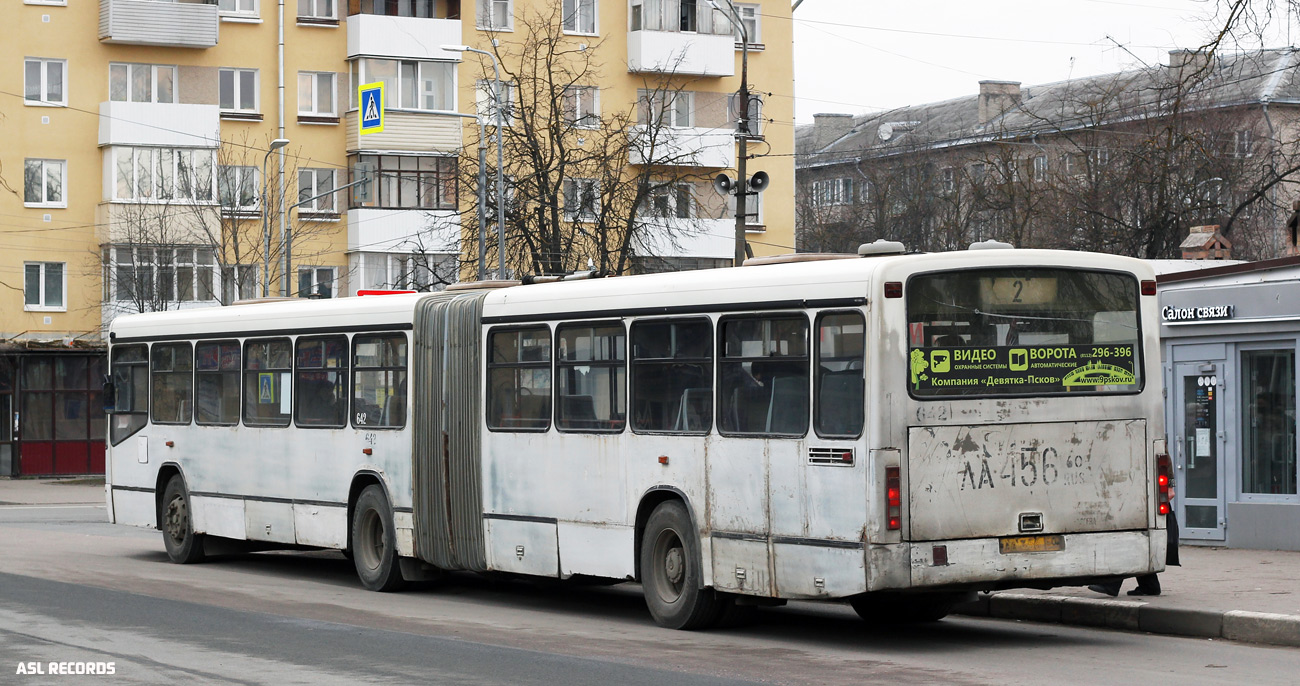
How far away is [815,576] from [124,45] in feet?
145

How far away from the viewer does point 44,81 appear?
169ft

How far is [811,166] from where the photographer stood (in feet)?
336

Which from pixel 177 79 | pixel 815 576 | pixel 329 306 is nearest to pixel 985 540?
pixel 815 576

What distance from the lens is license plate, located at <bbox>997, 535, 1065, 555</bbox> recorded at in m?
12.0

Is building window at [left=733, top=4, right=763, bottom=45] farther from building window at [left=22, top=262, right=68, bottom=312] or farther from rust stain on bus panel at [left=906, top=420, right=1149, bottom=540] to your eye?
rust stain on bus panel at [left=906, top=420, right=1149, bottom=540]

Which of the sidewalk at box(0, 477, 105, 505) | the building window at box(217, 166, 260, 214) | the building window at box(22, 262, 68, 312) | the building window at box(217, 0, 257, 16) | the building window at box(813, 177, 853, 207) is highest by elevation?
A: the building window at box(217, 0, 257, 16)

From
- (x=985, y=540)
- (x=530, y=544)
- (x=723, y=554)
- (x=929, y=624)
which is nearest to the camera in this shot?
(x=985, y=540)

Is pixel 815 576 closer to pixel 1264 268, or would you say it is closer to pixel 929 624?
pixel 929 624

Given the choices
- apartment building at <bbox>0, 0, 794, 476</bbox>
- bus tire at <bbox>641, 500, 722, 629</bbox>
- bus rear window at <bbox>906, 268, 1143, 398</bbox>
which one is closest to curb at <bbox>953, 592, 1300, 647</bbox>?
bus rear window at <bbox>906, 268, 1143, 398</bbox>

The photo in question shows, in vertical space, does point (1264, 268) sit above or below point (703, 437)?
above

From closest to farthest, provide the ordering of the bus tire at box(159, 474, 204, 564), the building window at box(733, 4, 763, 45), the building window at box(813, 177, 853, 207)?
1. the bus tire at box(159, 474, 204, 564)
2. the building window at box(733, 4, 763, 45)
3. the building window at box(813, 177, 853, 207)

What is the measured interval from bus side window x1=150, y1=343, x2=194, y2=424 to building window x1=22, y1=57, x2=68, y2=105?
3294cm

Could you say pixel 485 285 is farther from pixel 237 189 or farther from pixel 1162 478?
pixel 237 189

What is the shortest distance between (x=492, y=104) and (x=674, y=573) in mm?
35336
